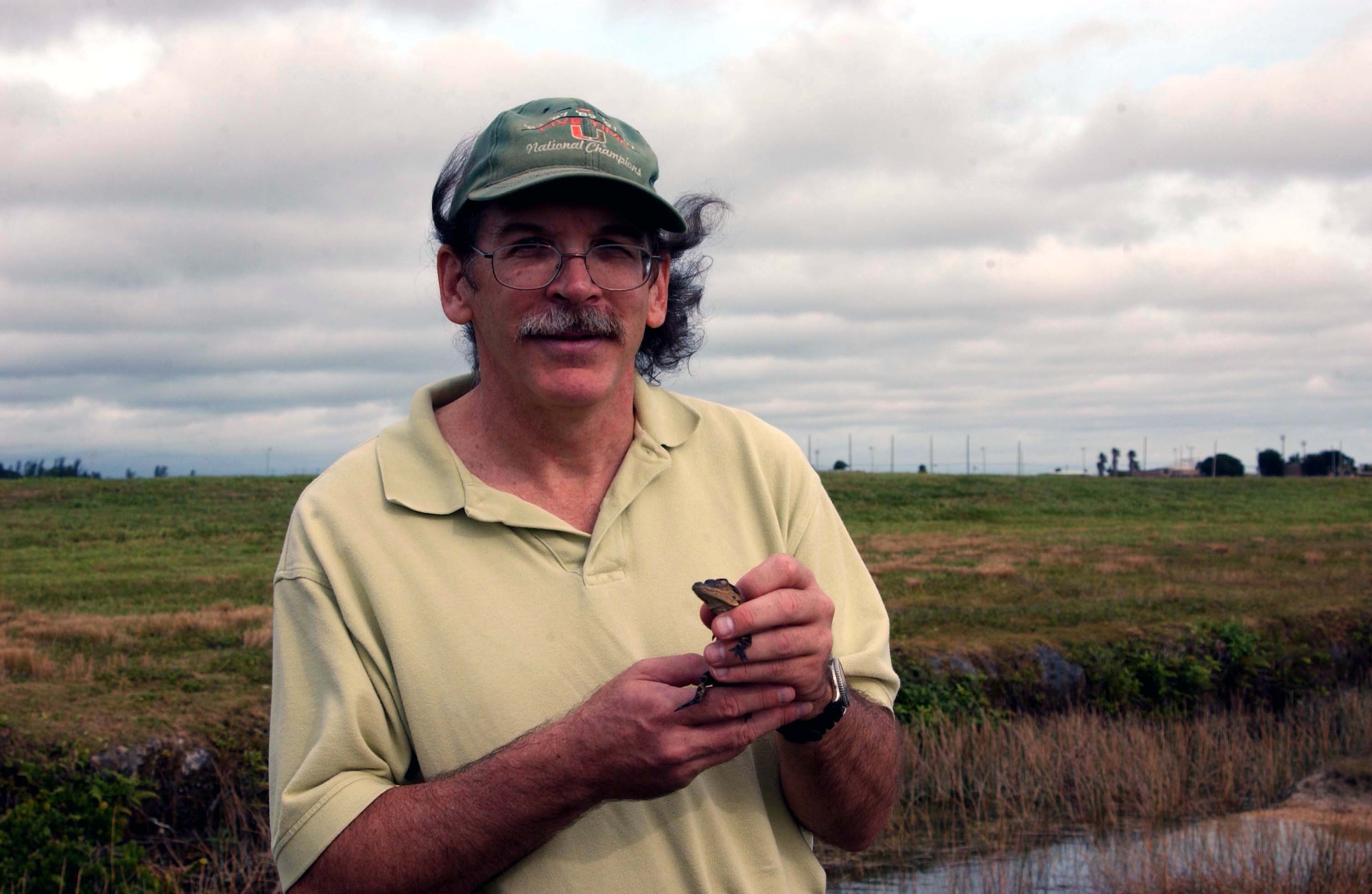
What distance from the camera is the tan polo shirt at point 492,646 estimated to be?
2219 mm

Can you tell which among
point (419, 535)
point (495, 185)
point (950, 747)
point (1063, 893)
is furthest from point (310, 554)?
point (950, 747)

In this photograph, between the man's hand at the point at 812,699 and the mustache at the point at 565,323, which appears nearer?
the man's hand at the point at 812,699

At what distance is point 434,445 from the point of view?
2.53 meters

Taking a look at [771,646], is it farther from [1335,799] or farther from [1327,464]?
[1327,464]

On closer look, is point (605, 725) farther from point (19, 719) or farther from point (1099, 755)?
point (1099, 755)

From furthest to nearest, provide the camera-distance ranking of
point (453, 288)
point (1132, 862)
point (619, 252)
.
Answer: point (1132, 862), point (453, 288), point (619, 252)

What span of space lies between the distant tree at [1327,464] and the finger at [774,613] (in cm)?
8805

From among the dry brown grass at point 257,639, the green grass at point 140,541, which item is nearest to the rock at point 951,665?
the dry brown grass at point 257,639

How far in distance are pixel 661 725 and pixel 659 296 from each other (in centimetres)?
126

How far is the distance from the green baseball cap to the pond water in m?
5.43

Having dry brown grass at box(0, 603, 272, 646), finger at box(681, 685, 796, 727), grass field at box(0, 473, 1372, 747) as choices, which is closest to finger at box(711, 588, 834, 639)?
finger at box(681, 685, 796, 727)

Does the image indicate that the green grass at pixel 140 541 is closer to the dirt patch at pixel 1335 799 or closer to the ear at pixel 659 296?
the dirt patch at pixel 1335 799

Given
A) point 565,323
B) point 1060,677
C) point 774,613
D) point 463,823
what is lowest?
point 1060,677

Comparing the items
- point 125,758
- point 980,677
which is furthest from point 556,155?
point 980,677
